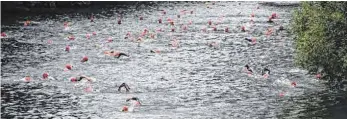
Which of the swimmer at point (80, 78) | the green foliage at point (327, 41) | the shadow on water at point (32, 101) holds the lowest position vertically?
the shadow on water at point (32, 101)

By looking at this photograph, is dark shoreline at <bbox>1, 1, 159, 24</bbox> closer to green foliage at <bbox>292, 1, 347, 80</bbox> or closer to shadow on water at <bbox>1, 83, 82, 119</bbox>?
shadow on water at <bbox>1, 83, 82, 119</bbox>

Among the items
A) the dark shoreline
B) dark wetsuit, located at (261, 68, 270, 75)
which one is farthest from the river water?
the dark shoreline

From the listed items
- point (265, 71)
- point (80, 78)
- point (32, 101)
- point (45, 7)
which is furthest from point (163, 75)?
point (45, 7)

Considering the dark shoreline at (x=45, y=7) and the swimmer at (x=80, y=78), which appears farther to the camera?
the dark shoreline at (x=45, y=7)

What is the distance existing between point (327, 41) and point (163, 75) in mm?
11592

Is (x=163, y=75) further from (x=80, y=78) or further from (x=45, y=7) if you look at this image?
(x=45, y=7)

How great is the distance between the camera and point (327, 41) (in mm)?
27578

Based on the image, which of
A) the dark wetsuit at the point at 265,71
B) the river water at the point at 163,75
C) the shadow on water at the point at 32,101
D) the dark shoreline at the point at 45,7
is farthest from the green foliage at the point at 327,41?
the dark shoreline at the point at 45,7

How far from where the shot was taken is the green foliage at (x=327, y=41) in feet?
88.1

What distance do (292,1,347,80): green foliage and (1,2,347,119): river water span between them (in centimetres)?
220

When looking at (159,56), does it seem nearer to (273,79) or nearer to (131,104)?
(273,79)

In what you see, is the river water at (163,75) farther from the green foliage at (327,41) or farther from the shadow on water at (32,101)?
the green foliage at (327,41)

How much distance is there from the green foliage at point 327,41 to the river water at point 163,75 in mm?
2200

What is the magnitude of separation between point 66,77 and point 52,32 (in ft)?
56.6
